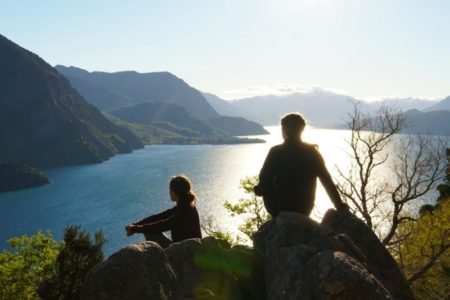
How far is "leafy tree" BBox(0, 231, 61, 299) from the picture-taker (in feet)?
162

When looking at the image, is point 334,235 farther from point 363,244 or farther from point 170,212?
point 170,212

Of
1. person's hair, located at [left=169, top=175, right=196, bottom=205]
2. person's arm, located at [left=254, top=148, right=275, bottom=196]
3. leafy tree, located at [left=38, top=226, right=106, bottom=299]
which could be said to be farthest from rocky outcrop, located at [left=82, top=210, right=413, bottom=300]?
leafy tree, located at [left=38, top=226, right=106, bottom=299]

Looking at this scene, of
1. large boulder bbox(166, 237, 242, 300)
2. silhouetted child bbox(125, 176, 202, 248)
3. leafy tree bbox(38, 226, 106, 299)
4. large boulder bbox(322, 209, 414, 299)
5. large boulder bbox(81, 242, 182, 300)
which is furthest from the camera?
leafy tree bbox(38, 226, 106, 299)

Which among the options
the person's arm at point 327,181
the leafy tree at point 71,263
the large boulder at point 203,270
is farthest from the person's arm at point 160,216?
the leafy tree at point 71,263

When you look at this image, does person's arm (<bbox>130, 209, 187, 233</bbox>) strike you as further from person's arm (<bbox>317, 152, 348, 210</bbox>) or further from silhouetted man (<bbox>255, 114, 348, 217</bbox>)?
→ person's arm (<bbox>317, 152, 348, 210</bbox>)

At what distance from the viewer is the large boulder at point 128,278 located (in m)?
8.70

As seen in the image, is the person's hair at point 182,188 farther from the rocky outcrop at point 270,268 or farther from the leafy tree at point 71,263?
the leafy tree at point 71,263

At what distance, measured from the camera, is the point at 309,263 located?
26.2 feet

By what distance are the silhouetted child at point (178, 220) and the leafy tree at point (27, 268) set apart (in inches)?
1610

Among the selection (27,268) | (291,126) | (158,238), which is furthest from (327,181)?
(27,268)

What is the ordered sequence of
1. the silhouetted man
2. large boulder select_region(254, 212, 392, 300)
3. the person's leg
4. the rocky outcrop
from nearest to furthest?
1. large boulder select_region(254, 212, 392, 300)
2. the rocky outcrop
3. the silhouetted man
4. the person's leg

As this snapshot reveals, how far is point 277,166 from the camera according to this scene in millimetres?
10203

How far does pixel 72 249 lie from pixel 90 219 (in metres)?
124

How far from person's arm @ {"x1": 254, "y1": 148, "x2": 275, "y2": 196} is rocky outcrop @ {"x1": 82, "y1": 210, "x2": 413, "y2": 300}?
2.57ft
